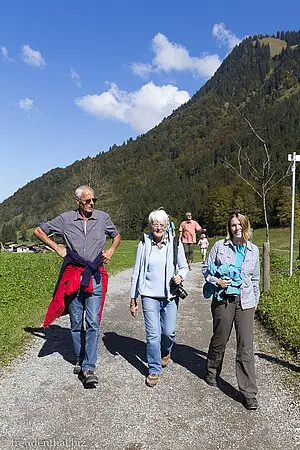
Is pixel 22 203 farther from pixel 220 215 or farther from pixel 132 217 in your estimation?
pixel 220 215

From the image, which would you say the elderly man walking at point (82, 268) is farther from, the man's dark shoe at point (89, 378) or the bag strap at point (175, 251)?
the bag strap at point (175, 251)

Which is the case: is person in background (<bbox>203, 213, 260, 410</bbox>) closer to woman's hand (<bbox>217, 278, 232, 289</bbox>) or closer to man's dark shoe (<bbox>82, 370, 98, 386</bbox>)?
woman's hand (<bbox>217, 278, 232, 289</bbox>)

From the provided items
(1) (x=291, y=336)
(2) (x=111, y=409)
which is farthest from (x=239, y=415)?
(1) (x=291, y=336)

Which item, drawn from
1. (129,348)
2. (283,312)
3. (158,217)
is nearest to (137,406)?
(129,348)

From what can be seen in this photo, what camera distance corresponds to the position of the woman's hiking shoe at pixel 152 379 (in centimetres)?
466

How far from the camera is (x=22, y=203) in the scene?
5851 inches

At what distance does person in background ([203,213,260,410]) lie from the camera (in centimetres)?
446

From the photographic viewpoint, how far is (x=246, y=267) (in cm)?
463

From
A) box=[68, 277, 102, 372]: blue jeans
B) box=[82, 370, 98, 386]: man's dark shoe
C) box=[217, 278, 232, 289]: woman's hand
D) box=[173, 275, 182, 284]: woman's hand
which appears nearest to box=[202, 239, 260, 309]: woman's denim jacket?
box=[217, 278, 232, 289]: woman's hand

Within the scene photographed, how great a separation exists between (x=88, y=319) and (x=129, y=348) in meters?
1.50

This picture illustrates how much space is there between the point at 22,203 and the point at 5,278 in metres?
142

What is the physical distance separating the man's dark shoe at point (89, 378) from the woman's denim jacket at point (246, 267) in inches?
67.4

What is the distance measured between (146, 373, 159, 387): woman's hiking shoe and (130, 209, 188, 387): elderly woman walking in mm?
170

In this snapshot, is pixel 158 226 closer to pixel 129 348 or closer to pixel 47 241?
pixel 47 241
